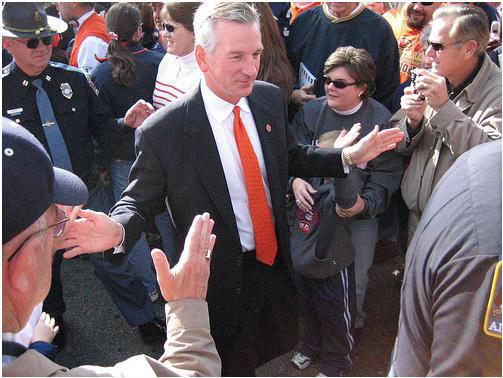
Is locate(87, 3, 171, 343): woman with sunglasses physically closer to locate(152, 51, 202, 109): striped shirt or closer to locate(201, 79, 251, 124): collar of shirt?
locate(152, 51, 202, 109): striped shirt

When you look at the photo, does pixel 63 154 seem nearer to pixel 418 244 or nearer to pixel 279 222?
pixel 279 222

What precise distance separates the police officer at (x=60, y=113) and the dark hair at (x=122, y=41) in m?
0.23

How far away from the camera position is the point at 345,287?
3.07 meters

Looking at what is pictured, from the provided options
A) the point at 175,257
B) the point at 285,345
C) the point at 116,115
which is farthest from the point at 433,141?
the point at 116,115

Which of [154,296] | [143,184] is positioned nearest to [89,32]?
[154,296]

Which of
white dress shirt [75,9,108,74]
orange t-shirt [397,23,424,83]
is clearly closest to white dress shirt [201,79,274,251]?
orange t-shirt [397,23,424,83]

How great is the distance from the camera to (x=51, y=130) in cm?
330

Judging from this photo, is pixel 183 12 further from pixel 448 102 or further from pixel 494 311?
pixel 494 311

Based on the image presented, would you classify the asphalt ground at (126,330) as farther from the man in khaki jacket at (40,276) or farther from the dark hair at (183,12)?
the dark hair at (183,12)

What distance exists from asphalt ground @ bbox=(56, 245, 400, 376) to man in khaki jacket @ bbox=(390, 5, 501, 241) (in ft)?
3.08

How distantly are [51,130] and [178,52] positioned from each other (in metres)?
0.96

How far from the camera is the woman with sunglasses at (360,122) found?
123 inches

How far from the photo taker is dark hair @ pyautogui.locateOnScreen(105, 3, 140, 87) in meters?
3.62

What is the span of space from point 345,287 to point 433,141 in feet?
3.24
